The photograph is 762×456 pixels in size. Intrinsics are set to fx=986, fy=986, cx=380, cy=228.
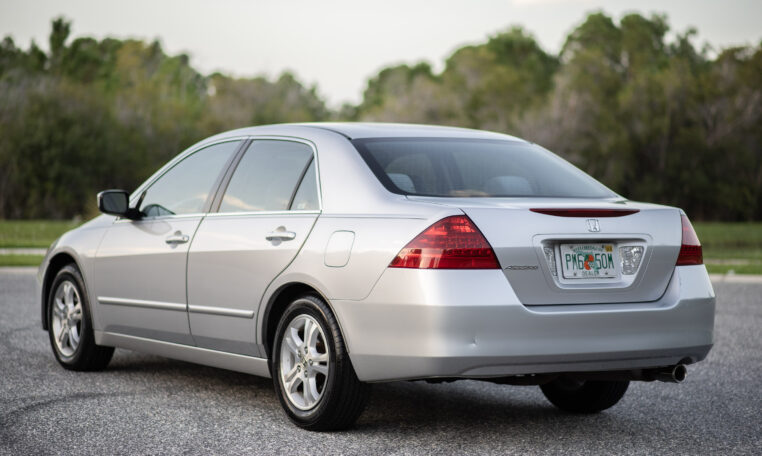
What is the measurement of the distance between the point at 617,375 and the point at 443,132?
1816 millimetres

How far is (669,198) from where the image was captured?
54.4 meters

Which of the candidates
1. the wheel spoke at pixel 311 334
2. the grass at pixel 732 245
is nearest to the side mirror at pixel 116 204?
the wheel spoke at pixel 311 334

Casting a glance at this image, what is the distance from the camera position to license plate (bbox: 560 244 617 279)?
4.62 m

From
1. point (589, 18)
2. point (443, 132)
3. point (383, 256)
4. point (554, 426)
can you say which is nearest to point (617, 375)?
point (554, 426)

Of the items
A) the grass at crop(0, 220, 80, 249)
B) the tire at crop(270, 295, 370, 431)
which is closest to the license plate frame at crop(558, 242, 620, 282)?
the tire at crop(270, 295, 370, 431)

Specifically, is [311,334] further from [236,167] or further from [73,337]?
[73,337]

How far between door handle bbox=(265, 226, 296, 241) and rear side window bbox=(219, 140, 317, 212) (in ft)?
0.58

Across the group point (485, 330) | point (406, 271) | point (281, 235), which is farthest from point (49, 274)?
point (485, 330)

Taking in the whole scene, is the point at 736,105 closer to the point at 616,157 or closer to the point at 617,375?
the point at 616,157

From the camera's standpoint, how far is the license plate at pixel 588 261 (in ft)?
15.1

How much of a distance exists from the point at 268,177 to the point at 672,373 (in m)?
2.48

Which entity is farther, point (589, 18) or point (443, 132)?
point (589, 18)

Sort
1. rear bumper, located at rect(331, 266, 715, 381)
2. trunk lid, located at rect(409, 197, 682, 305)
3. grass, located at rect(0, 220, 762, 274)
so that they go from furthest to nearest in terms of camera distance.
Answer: grass, located at rect(0, 220, 762, 274)
trunk lid, located at rect(409, 197, 682, 305)
rear bumper, located at rect(331, 266, 715, 381)

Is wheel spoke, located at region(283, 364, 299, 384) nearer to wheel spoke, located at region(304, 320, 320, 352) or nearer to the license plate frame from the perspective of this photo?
wheel spoke, located at region(304, 320, 320, 352)
